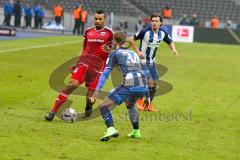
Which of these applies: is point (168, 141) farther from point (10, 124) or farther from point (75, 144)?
point (10, 124)

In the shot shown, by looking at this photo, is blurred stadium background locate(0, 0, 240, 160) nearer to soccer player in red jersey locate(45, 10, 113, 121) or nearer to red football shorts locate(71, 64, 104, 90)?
soccer player in red jersey locate(45, 10, 113, 121)

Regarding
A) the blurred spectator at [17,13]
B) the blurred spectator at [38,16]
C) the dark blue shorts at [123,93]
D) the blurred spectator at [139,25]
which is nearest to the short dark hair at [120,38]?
the dark blue shorts at [123,93]

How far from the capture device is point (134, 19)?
6488cm

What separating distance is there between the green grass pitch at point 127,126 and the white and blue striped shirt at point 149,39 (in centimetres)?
130

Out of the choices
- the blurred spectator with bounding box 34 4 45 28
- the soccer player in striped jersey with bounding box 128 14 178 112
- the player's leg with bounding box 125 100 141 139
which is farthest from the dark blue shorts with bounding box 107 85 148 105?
the blurred spectator with bounding box 34 4 45 28

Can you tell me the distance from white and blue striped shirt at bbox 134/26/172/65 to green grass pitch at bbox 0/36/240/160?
4.26 feet

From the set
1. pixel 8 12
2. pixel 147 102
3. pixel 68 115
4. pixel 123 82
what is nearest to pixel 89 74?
pixel 68 115

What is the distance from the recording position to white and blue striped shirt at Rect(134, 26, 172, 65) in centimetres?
1573

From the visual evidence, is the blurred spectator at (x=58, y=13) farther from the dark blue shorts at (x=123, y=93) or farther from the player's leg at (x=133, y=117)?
the dark blue shorts at (x=123, y=93)

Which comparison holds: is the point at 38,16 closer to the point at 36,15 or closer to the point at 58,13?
the point at 36,15

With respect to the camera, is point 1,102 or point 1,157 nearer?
point 1,157

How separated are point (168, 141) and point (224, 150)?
110 centimetres

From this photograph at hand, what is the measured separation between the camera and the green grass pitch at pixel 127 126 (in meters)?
10.4

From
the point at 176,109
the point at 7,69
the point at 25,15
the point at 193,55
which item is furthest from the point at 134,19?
the point at 176,109
